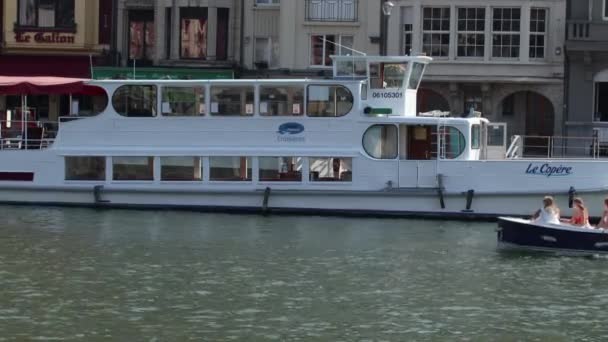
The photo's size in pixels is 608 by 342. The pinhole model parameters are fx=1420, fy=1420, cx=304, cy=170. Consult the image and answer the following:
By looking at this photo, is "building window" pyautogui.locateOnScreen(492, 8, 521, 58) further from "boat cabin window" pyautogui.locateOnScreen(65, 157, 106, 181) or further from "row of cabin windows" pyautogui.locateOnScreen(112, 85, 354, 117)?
"boat cabin window" pyautogui.locateOnScreen(65, 157, 106, 181)

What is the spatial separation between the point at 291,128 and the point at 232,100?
5.82 feet

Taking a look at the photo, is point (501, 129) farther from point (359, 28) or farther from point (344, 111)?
point (359, 28)

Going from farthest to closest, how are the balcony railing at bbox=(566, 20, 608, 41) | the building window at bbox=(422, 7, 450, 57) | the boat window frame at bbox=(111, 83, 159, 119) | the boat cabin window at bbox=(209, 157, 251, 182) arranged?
1. the building window at bbox=(422, 7, 450, 57)
2. the balcony railing at bbox=(566, 20, 608, 41)
3. the boat window frame at bbox=(111, 83, 159, 119)
4. the boat cabin window at bbox=(209, 157, 251, 182)

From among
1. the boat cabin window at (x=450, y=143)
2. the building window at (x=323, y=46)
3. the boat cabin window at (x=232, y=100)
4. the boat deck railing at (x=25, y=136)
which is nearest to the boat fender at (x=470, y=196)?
the boat cabin window at (x=450, y=143)

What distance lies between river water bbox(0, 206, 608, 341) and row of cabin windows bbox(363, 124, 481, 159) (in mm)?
1817

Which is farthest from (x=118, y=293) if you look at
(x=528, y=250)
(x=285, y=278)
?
(x=528, y=250)

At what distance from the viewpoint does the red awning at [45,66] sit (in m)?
52.0

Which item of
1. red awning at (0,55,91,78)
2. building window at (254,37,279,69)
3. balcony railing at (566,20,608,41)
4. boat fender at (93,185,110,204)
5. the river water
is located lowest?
the river water

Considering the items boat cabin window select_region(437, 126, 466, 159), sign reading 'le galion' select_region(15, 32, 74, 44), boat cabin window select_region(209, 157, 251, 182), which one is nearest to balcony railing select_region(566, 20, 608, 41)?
boat cabin window select_region(437, 126, 466, 159)

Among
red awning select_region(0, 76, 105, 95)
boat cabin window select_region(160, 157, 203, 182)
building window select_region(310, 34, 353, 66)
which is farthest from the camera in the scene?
building window select_region(310, 34, 353, 66)

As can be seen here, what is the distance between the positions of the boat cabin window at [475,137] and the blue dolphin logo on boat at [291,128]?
4301 mm

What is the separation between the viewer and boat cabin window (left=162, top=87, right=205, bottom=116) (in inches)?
1451

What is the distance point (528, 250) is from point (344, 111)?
25.0ft

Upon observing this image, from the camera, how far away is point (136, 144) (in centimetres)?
3681
